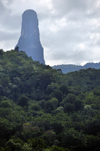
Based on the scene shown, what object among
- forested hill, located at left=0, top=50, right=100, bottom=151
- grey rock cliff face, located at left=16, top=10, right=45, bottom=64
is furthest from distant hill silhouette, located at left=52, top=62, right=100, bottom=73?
forested hill, located at left=0, top=50, right=100, bottom=151

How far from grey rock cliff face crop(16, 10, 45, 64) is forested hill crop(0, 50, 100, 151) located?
37687 millimetres

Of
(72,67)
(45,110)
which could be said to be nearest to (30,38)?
(72,67)

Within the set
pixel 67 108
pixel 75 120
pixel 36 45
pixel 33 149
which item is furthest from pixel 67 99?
pixel 36 45

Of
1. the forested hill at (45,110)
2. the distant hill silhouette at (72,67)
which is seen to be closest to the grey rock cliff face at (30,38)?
the forested hill at (45,110)

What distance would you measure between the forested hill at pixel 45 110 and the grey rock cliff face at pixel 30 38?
37.7m

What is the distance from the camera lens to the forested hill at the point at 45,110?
84.2 ft

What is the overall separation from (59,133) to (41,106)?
41.5 ft

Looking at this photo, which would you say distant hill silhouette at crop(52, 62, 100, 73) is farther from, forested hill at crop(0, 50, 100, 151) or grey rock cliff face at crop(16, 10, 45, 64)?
forested hill at crop(0, 50, 100, 151)

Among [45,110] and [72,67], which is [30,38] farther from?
[45,110]

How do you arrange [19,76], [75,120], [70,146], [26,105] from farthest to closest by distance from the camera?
1. [19,76]
2. [26,105]
3. [75,120]
4. [70,146]

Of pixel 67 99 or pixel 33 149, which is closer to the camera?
pixel 33 149

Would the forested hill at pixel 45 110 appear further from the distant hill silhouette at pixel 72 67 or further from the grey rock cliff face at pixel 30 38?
the distant hill silhouette at pixel 72 67

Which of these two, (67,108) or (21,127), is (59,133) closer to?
(21,127)

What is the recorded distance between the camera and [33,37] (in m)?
105
